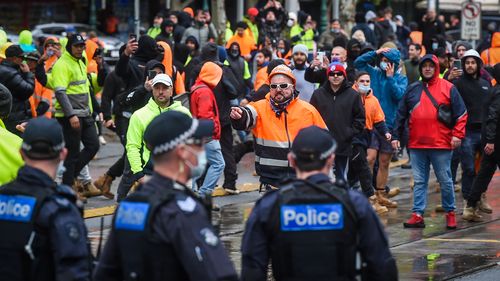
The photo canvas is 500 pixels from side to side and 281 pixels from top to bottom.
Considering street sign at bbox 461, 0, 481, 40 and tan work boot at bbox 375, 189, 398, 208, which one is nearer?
tan work boot at bbox 375, 189, 398, 208

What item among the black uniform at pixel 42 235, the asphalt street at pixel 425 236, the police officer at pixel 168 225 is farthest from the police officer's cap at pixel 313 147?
the asphalt street at pixel 425 236

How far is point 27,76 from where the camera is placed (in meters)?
13.5

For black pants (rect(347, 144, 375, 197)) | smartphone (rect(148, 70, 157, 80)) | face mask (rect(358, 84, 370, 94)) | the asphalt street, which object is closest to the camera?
the asphalt street

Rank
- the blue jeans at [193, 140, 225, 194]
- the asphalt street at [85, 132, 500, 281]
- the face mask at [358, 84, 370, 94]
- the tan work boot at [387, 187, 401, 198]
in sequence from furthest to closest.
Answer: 1. the tan work boot at [387, 187, 401, 198]
2. the face mask at [358, 84, 370, 94]
3. the blue jeans at [193, 140, 225, 194]
4. the asphalt street at [85, 132, 500, 281]

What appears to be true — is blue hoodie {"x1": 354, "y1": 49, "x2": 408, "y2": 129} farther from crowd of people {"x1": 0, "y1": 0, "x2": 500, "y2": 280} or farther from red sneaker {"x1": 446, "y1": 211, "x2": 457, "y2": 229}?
red sneaker {"x1": 446, "y1": 211, "x2": 457, "y2": 229}

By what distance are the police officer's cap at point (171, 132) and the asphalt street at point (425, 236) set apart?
2.87 meters

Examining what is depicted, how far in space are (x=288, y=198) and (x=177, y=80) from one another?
876 cm

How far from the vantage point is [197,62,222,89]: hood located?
14301 mm

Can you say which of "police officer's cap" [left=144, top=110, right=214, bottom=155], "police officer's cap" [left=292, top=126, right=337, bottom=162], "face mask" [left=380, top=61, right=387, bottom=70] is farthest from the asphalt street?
"police officer's cap" [left=144, top=110, right=214, bottom=155]

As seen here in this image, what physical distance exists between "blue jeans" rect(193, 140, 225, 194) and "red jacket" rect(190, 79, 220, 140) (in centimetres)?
12

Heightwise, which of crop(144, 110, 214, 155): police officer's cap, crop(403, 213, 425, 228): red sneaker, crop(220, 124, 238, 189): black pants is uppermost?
crop(144, 110, 214, 155): police officer's cap

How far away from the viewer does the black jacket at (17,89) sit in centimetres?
1298

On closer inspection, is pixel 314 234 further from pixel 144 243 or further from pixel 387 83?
pixel 387 83

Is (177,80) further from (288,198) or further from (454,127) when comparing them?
(288,198)
